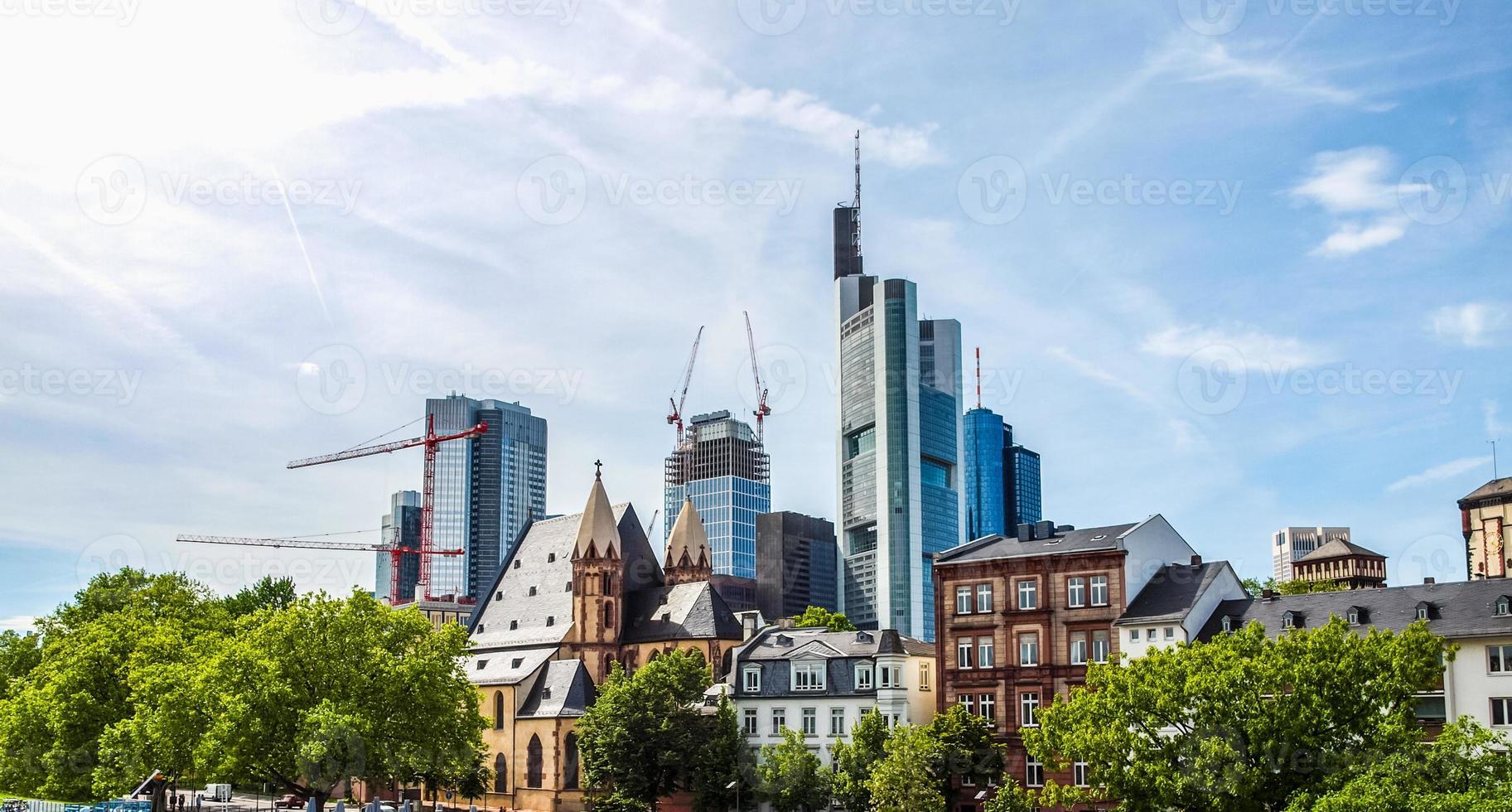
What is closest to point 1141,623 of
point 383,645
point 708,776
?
point 708,776

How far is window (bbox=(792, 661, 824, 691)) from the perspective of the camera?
284 feet

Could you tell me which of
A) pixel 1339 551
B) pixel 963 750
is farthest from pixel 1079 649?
pixel 1339 551

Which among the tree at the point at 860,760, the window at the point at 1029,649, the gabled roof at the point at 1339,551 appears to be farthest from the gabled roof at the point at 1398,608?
the gabled roof at the point at 1339,551

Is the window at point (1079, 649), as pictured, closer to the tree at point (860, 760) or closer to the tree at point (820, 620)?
the tree at point (860, 760)

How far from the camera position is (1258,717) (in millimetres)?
54094

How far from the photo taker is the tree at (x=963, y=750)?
→ 2901 inches

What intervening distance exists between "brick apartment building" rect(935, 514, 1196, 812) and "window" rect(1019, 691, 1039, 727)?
0.04m

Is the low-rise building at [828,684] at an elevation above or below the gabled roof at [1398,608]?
below

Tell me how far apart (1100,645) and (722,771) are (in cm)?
2531

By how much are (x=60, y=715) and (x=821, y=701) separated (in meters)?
43.5

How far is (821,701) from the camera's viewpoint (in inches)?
3383

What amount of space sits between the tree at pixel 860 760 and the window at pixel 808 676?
737 centimetres

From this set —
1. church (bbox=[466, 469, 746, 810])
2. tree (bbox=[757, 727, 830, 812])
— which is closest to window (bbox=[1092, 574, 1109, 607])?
tree (bbox=[757, 727, 830, 812])

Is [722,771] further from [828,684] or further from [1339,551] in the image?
[1339,551]
